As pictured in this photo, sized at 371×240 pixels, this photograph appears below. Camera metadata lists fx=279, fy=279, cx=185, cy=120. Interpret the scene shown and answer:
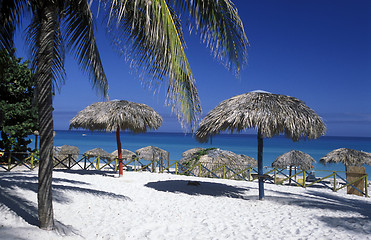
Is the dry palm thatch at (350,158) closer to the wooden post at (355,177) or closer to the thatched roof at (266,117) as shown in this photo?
the wooden post at (355,177)

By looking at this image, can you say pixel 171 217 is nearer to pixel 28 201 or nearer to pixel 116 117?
pixel 28 201

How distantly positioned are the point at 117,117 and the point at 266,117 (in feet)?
19.0

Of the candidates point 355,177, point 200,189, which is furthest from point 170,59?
point 355,177

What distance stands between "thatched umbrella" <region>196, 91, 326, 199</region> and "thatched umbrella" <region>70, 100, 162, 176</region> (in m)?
3.81

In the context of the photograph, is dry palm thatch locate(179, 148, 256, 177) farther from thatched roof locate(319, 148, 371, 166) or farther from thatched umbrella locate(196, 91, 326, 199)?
thatched umbrella locate(196, 91, 326, 199)

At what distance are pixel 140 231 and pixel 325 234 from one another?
10.00ft

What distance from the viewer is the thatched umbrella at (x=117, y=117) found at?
10.5 metres

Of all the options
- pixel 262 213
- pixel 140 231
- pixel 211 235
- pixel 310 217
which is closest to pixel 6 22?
pixel 140 231

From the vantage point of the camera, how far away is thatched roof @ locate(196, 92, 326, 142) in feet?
22.4

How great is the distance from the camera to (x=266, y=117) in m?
6.77

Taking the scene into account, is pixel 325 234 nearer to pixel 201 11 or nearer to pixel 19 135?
pixel 201 11

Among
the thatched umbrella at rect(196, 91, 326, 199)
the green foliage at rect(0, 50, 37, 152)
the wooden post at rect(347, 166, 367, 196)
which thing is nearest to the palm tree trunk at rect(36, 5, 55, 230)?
the thatched umbrella at rect(196, 91, 326, 199)

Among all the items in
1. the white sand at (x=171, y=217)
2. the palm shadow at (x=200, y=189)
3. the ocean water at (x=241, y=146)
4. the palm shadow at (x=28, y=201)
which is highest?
the palm shadow at (x=28, y=201)

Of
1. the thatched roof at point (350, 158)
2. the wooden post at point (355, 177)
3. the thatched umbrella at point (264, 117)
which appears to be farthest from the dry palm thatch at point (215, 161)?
the thatched umbrella at point (264, 117)
